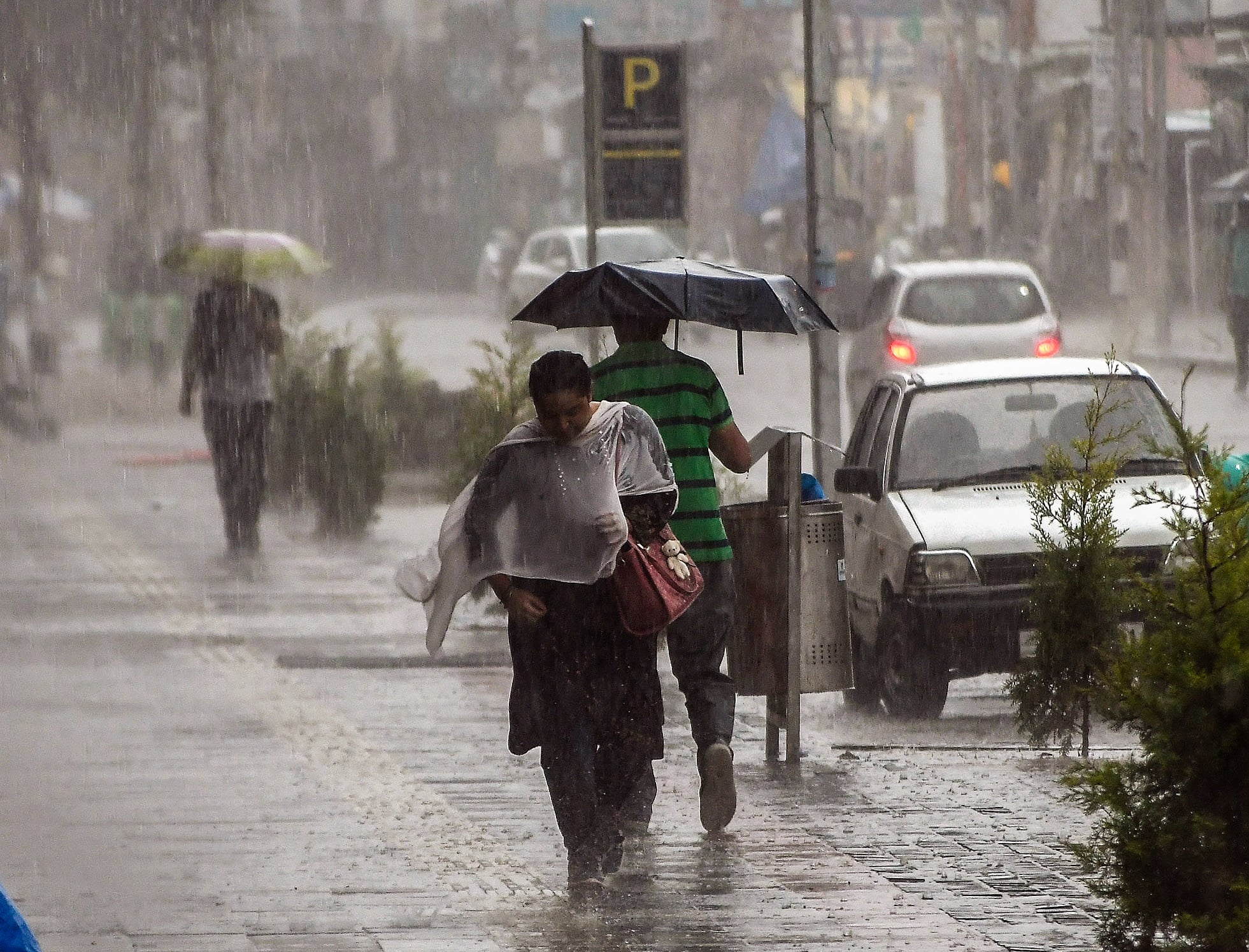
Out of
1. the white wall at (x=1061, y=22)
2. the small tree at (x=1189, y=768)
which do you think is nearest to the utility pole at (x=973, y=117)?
the white wall at (x=1061, y=22)

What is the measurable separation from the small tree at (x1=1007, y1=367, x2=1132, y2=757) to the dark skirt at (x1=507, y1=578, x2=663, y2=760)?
2.17 m

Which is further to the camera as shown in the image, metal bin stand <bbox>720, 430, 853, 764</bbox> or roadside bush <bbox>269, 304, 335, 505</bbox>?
roadside bush <bbox>269, 304, 335, 505</bbox>

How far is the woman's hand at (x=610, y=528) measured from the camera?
6.68 meters

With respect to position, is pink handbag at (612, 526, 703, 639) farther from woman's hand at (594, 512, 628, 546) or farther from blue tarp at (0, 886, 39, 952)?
blue tarp at (0, 886, 39, 952)

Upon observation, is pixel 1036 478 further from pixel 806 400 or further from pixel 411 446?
pixel 806 400

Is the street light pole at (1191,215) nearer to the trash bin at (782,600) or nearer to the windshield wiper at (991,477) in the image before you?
the windshield wiper at (991,477)

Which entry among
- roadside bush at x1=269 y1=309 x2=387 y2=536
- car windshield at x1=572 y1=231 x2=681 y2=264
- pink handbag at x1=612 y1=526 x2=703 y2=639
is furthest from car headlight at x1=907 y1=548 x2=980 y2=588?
car windshield at x1=572 y1=231 x2=681 y2=264

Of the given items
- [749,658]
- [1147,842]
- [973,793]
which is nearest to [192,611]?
[749,658]

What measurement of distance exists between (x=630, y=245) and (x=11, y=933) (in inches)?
1166

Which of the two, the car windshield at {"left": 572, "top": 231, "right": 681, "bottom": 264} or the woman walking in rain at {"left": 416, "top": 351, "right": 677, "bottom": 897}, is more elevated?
the car windshield at {"left": 572, "top": 231, "right": 681, "bottom": 264}

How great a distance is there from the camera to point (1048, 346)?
2150 centimetres

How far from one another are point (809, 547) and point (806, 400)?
2024 cm

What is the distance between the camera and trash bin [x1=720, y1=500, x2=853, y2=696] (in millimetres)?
8453

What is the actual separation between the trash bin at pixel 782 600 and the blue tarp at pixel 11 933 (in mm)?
5161
